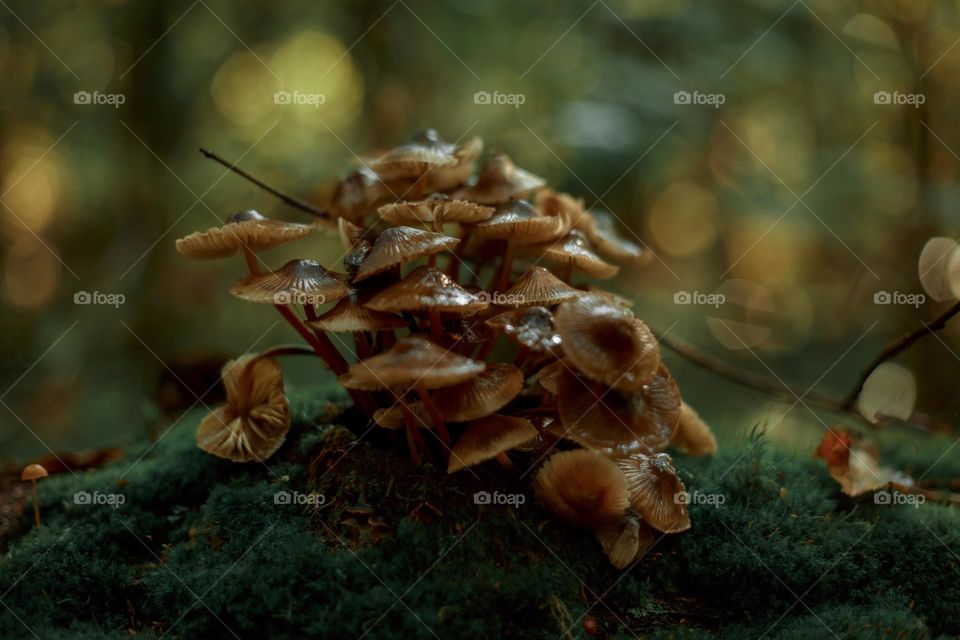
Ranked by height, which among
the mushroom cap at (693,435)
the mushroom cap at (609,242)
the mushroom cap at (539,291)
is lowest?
the mushroom cap at (693,435)

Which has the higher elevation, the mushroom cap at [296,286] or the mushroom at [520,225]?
the mushroom at [520,225]

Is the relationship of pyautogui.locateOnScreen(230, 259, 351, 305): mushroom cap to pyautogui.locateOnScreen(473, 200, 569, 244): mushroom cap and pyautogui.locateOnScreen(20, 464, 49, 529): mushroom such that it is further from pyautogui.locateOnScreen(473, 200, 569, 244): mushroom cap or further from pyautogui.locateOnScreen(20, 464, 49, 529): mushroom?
pyautogui.locateOnScreen(20, 464, 49, 529): mushroom

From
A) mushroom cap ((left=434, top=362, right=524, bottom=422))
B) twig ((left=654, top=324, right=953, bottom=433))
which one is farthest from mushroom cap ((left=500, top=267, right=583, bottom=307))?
twig ((left=654, top=324, right=953, bottom=433))

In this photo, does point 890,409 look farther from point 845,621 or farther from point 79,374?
point 79,374

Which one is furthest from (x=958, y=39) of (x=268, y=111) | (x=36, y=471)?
(x=36, y=471)

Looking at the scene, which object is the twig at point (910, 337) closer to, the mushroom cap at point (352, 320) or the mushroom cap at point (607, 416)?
the mushroom cap at point (607, 416)

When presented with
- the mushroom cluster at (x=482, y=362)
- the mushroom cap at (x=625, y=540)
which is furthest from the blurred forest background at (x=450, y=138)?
the mushroom cap at (x=625, y=540)

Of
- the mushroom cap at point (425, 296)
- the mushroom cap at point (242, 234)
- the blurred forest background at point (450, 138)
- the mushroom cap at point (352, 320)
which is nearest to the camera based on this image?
the mushroom cap at point (425, 296)
